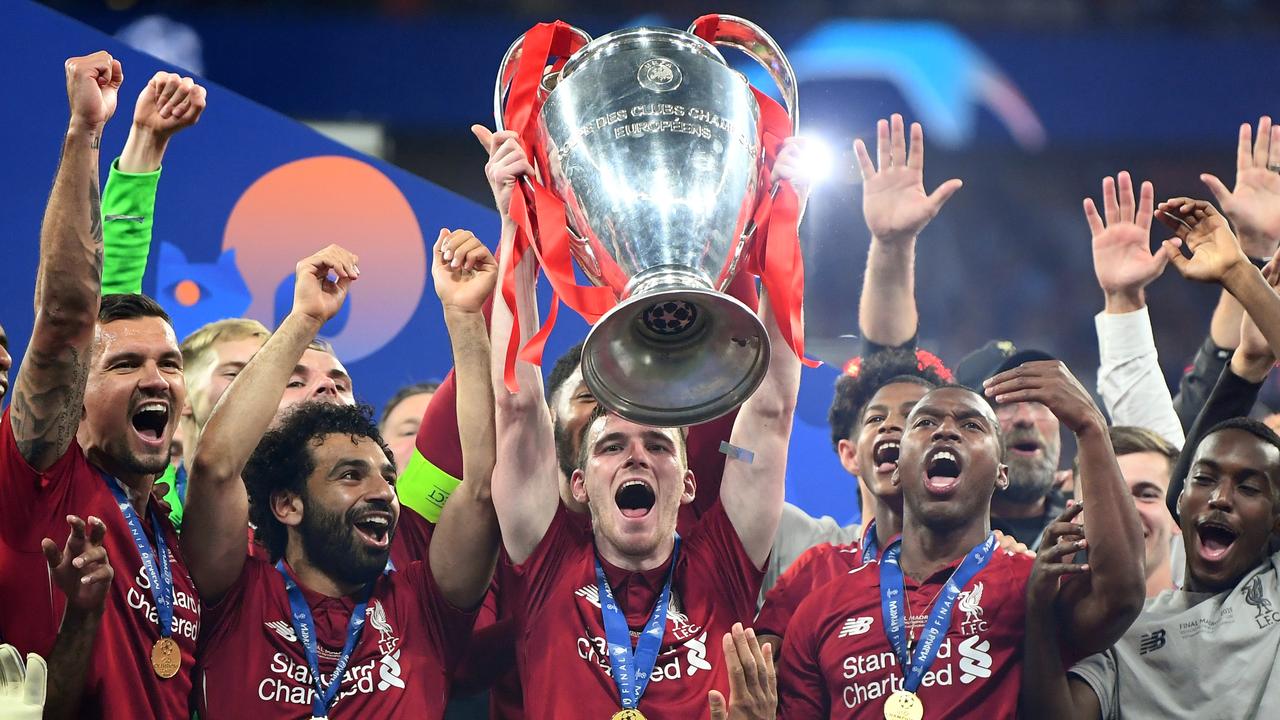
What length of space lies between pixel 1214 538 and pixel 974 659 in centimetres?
63

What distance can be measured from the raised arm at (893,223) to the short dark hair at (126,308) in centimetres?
187

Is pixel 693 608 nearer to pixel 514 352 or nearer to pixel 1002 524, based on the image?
pixel 514 352

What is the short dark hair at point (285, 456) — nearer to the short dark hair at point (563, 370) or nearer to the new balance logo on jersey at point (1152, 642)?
the short dark hair at point (563, 370)

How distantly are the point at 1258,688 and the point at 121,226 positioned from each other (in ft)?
8.29

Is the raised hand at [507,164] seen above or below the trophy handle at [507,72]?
below

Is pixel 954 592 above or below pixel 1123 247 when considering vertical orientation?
below

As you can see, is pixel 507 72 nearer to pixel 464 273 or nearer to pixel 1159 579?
pixel 464 273

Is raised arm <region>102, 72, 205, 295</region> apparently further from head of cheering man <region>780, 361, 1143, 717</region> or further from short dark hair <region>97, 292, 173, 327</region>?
head of cheering man <region>780, 361, 1143, 717</region>

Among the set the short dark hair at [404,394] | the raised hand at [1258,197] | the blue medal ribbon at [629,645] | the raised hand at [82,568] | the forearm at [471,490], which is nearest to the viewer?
the raised hand at [82,568]

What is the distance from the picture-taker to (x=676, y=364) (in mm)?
2240

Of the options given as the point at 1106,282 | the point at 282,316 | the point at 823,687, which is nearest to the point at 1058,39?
the point at 1106,282

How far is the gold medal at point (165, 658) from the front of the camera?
2658 millimetres

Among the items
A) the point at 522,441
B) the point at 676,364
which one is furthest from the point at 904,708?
the point at 676,364

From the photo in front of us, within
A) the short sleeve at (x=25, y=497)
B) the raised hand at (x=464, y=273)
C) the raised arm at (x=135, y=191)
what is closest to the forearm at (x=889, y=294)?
the raised hand at (x=464, y=273)
